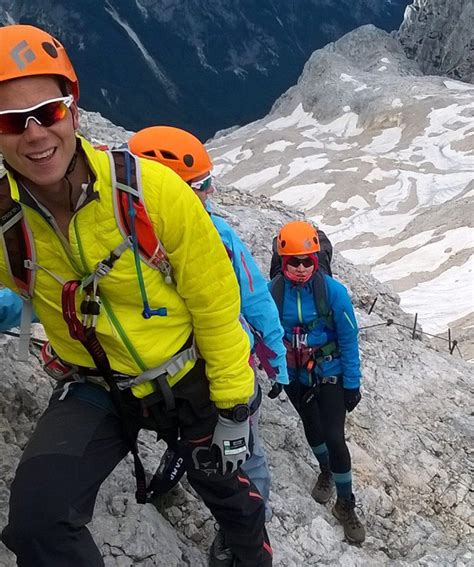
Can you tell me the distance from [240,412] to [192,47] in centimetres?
15825

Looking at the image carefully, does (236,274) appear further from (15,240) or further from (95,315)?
(15,240)

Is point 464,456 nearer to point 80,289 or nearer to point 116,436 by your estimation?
point 116,436

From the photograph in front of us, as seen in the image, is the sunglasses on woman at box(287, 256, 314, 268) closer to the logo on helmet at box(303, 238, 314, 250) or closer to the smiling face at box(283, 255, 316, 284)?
the smiling face at box(283, 255, 316, 284)

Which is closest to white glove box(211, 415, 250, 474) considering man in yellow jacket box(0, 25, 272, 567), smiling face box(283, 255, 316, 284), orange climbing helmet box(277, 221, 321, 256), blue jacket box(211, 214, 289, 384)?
man in yellow jacket box(0, 25, 272, 567)

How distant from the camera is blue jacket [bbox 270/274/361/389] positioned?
633 centimetres

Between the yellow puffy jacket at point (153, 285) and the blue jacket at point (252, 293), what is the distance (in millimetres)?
1069

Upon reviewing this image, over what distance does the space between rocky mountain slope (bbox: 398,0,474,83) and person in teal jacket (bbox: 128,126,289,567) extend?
119 m

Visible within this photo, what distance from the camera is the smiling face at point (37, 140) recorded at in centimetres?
280

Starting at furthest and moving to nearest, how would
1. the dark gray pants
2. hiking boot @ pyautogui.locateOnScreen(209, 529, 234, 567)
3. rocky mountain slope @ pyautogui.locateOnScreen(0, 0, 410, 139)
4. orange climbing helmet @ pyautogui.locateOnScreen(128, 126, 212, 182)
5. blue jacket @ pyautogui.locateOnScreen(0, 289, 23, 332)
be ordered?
rocky mountain slope @ pyautogui.locateOnScreen(0, 0, 410, 139) → orange climbing helmet @ pyautogui.locateOnScreen(128, 126, 212, 182) → hiking boot @ pyautogui.locateOnScreen(209, 529, 234, 567) → blue jacket @ pyautogui.locateOnScreen(0, 289, 23, 332) → the dark gray pants

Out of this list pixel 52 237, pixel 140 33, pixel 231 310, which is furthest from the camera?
pixel 140 33

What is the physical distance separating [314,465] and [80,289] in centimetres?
555

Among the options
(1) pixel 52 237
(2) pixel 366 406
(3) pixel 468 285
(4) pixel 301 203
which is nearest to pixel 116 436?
(1) pixel 52 237

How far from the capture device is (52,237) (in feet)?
10.3

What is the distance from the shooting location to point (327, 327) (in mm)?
6520
